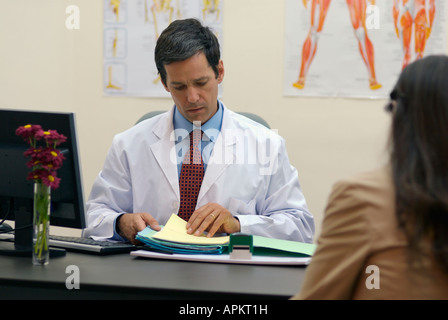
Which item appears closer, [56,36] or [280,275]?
[280,275]

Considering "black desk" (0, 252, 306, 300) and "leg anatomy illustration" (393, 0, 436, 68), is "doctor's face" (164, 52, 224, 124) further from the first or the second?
"leg anatomy illustration" (393, 0, 436, 68)

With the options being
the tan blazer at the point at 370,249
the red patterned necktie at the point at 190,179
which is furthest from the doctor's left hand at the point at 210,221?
the tan blazer at the point at 370,249

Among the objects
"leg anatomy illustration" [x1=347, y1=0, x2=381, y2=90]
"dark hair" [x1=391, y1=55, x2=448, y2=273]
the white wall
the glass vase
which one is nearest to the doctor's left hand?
the glass vase

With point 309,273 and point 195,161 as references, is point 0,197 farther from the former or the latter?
point 309,273

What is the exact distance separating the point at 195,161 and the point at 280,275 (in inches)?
29.2

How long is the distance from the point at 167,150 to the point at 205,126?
0.54 feet

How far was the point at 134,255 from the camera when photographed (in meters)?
1.62

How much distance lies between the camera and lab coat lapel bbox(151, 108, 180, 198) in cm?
205

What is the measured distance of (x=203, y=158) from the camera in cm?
208

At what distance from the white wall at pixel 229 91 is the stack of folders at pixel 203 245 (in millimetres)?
1285

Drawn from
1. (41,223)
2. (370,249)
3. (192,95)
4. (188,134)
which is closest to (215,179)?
(188,134)

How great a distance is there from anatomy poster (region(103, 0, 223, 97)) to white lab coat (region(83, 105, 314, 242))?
2.91 feet

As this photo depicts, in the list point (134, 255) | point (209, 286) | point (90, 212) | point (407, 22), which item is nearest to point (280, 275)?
point (209, 286)

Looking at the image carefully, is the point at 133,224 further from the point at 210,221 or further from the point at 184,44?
the point at 184,44
